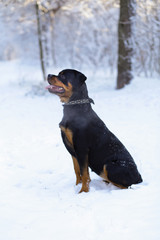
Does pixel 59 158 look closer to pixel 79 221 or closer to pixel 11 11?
pixel 79 221

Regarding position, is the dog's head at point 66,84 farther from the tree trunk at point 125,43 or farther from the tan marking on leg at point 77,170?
the tree trunk at point 125,43

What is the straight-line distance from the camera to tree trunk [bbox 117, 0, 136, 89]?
9.68 m

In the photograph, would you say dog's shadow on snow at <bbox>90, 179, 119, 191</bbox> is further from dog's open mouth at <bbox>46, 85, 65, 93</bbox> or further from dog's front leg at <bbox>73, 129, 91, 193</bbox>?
dog's open mouth at <bbox>46, 85, 65, 93</bbox>

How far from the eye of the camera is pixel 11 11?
20.3 m

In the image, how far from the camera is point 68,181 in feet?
14.3

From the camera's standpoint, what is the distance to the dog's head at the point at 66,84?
3.64m

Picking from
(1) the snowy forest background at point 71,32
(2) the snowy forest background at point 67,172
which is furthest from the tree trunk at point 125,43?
(1) the snowy forest background at point 71,32

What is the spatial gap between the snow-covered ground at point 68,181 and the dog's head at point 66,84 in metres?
1.38

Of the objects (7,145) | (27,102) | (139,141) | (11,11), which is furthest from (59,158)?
(11,11)

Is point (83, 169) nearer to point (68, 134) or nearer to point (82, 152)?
point (82, 152)

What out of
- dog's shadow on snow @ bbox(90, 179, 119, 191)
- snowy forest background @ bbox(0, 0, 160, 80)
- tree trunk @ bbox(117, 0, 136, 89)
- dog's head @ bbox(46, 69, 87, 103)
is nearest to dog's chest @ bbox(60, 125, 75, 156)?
dog's head @ bbox(46, 69, 87, 103)

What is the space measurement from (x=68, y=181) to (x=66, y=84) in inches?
65.7

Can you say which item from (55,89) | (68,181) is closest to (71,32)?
(68,181)

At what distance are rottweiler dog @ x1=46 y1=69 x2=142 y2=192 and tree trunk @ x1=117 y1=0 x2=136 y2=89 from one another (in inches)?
263
